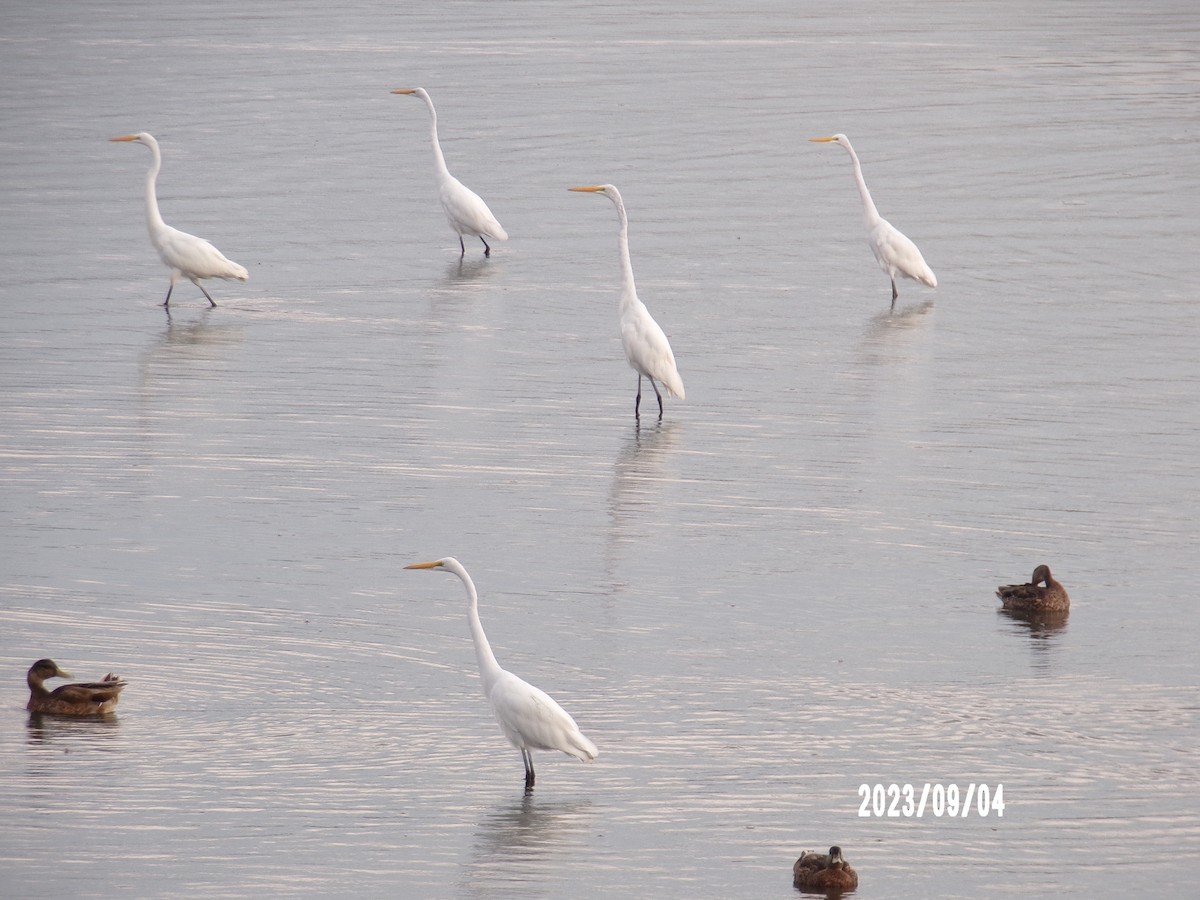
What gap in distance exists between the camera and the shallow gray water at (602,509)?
8.17 meters

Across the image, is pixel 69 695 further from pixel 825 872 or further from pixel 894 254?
pixel 894 254

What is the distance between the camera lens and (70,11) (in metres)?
42.8

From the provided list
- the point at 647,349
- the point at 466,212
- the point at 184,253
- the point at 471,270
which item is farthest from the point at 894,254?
the point at 184,253

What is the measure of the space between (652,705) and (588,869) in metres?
1.75

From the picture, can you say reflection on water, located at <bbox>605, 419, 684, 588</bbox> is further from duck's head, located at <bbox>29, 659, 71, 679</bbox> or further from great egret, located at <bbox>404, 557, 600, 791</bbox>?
duck's head, located at <bbox>29, 659, 71, 679</bbox>

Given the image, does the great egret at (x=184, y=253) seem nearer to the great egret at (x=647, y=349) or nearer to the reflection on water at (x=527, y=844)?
the great egret at (x=647, y=349)

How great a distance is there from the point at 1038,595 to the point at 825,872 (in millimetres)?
3548

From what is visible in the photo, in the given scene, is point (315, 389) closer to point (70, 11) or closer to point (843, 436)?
point (843, 436)

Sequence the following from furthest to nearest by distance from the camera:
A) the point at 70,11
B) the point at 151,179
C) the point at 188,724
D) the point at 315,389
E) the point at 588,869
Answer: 1. the point at 70,11
2. the point at 151,179
3. the point at 315,389
4. the point at 188,724
5. the point at 588,869

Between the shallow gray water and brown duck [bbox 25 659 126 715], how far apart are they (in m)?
0.13

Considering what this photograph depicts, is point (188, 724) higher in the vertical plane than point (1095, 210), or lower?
lower

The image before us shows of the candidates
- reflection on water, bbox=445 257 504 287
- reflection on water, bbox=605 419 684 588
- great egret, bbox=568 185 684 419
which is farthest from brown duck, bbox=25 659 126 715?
reflection on water, bbox=445 257 504 287

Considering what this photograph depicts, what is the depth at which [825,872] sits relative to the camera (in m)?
7.32

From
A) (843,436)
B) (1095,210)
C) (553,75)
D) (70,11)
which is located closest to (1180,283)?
(1095,210)
